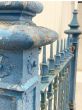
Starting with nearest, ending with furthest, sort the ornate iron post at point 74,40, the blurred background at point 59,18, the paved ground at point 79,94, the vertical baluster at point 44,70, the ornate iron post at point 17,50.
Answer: the ornate iron post at point 17,50, the vertical baluster at point 44,70, the ornate iron post at point 74,40, the blurred background at point 59,18, the paved ground at point 79,94

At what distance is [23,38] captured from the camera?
0.54 meters

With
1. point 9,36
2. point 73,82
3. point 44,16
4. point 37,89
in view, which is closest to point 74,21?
point 44,16

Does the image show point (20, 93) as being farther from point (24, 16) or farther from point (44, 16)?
point (44, 16)

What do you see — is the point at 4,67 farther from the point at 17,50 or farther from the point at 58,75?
the point at 58,75

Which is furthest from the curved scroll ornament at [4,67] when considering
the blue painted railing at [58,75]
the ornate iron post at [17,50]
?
the blue painted railing at [58,75]

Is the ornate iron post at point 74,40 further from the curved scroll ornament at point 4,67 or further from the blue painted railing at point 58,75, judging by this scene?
the curved scroll ornament at point 4,67

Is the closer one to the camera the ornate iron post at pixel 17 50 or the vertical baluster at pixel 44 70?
the ornate iron post at pixel 17 50

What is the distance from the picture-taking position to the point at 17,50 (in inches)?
22.5

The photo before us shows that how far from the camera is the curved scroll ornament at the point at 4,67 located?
589 millimetres

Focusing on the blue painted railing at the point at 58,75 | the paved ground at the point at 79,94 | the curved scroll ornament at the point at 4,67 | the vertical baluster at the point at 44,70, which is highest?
the curved scroll ornament at the point at 4,67

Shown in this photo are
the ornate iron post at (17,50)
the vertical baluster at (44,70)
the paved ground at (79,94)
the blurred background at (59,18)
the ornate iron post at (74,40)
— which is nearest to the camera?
the ornate iron post at (17,50)

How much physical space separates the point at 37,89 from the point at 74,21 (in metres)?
1.20

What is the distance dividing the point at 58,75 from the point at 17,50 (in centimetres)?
63

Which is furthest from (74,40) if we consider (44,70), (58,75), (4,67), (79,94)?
(79,94)
